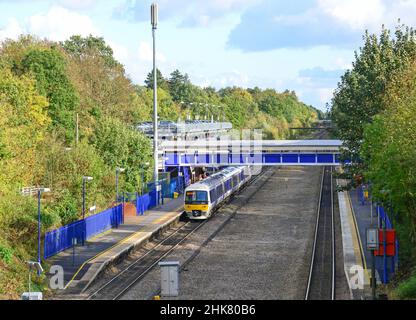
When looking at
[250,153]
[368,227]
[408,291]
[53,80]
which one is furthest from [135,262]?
[250,153]

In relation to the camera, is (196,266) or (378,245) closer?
(378,245)

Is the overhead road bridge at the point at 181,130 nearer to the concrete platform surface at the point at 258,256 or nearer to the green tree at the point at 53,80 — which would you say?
the green tree at the point at 53,80

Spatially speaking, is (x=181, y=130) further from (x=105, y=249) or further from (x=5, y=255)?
(x=5, y=255)

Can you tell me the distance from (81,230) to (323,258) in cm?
1267

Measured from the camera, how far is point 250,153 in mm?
72500

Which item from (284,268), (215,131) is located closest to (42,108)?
(284,268)

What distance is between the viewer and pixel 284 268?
34219 millimetres

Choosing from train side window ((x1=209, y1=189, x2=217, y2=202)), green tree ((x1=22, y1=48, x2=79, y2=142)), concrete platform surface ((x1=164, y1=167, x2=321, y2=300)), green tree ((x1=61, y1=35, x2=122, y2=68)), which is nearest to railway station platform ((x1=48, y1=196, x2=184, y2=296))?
train side window ((x1=209, y1=189, x2=217, y2=202))

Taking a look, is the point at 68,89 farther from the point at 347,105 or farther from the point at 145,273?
the point at 145,273

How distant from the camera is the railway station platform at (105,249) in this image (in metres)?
31.2

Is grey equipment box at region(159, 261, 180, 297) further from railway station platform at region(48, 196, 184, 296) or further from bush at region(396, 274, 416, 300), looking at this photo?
bush at region(396, 274, 416, 300)

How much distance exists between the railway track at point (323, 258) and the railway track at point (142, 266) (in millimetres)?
6283

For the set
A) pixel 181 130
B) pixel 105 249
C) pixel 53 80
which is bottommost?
pixel 105 249

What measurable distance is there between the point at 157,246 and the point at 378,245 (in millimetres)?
17735
